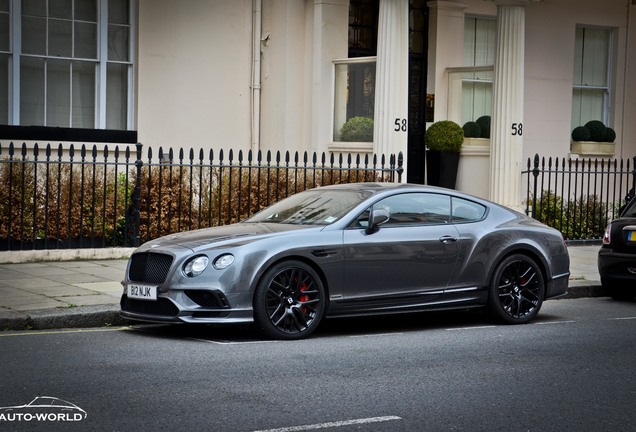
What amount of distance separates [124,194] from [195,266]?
593cm

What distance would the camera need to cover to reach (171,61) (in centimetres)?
1797

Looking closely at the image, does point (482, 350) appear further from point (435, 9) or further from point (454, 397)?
point (435, 9)

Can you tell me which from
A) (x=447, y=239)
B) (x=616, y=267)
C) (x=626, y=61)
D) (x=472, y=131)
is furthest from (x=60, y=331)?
(x=626, y=61)


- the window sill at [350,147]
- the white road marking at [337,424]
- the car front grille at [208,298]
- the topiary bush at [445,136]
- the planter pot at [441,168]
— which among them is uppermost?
the topiary bush at [445,136]

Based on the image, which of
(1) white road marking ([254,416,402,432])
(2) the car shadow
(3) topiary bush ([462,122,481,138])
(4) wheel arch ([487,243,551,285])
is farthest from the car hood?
(3) topiary bush ([462,122,481,138])

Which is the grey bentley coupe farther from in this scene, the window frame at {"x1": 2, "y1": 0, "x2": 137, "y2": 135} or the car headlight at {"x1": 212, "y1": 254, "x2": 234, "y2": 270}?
the window frame at {"x1": 2, "y1": 0, "x2": 137, "y2": 135}

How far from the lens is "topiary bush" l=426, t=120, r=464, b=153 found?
1948 centimetres

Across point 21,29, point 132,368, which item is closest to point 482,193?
point 21,29

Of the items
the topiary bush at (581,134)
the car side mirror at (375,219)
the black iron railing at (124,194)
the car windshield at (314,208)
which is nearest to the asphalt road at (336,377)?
the car side mirror at (375,219)

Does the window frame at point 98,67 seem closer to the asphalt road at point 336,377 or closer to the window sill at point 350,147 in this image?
the window sill at point 350,147

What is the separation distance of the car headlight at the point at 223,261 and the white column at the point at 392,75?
29.1 ft

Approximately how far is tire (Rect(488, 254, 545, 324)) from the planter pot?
341 inches

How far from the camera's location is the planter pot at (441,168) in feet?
64.3

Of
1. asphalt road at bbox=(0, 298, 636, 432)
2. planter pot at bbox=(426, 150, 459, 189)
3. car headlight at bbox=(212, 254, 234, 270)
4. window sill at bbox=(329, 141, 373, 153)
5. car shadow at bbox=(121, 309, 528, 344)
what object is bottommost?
car shadow at bbox=(121, 309, 528, 344)
